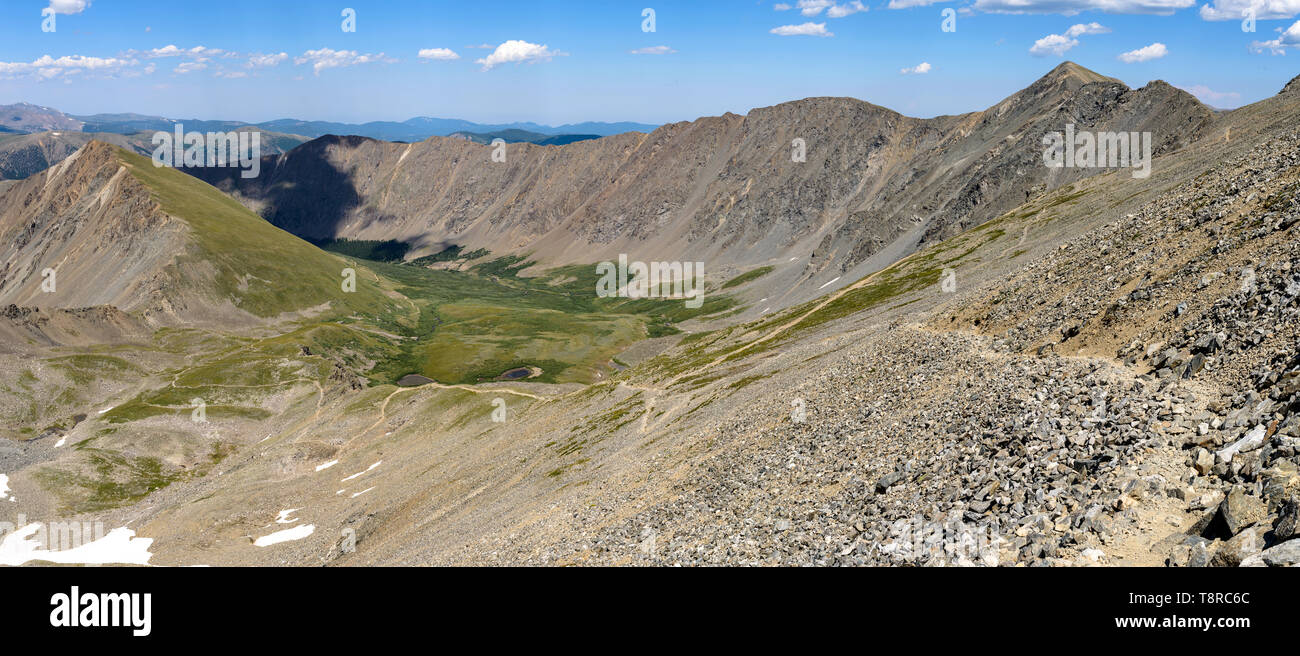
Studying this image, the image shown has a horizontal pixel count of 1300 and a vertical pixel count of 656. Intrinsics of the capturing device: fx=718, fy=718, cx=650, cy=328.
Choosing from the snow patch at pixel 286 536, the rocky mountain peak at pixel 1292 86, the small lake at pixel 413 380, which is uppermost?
the rocky mountain peak at pixel 1292 86

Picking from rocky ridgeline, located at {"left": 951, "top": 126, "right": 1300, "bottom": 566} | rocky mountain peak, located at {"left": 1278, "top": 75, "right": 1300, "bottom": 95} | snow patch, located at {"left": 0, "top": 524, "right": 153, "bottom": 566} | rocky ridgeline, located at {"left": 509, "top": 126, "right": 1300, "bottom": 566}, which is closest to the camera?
rocky ridgeline, located at {"left": 951, "top": 126, "right": 1300, "bottom": 566}

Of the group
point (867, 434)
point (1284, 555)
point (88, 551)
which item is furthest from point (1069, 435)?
point (88, 551)

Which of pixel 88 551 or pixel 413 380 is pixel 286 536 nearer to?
pixel 88 551

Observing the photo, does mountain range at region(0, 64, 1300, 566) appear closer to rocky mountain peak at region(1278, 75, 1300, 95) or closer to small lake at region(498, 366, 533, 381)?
rocky mountain peak at region(1278, 75, 1300, 95)

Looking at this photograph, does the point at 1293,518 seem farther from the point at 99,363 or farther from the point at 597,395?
the point at 99,363

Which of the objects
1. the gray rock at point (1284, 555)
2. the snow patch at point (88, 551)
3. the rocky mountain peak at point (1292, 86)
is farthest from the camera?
the rocky mountain peak at point (1292, 86)

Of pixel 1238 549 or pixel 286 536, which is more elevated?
pixel 1238 549

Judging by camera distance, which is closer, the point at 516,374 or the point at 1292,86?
the point at 1292,86

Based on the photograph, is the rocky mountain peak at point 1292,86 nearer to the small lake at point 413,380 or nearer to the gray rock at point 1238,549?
the gray rock at point 1238,549

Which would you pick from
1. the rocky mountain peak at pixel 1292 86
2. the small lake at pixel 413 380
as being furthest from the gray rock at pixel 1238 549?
the small lake at pixel 413 380

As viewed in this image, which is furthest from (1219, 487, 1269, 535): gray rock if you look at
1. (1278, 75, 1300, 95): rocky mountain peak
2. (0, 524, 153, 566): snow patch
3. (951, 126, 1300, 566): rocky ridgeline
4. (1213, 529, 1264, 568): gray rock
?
(1278, 75, 1300, 95): rocky mountain peak

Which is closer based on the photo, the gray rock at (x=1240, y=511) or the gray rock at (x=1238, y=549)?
the gray rock at (x=1238, y=549)

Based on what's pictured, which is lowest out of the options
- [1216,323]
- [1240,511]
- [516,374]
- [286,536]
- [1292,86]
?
[286,536]
